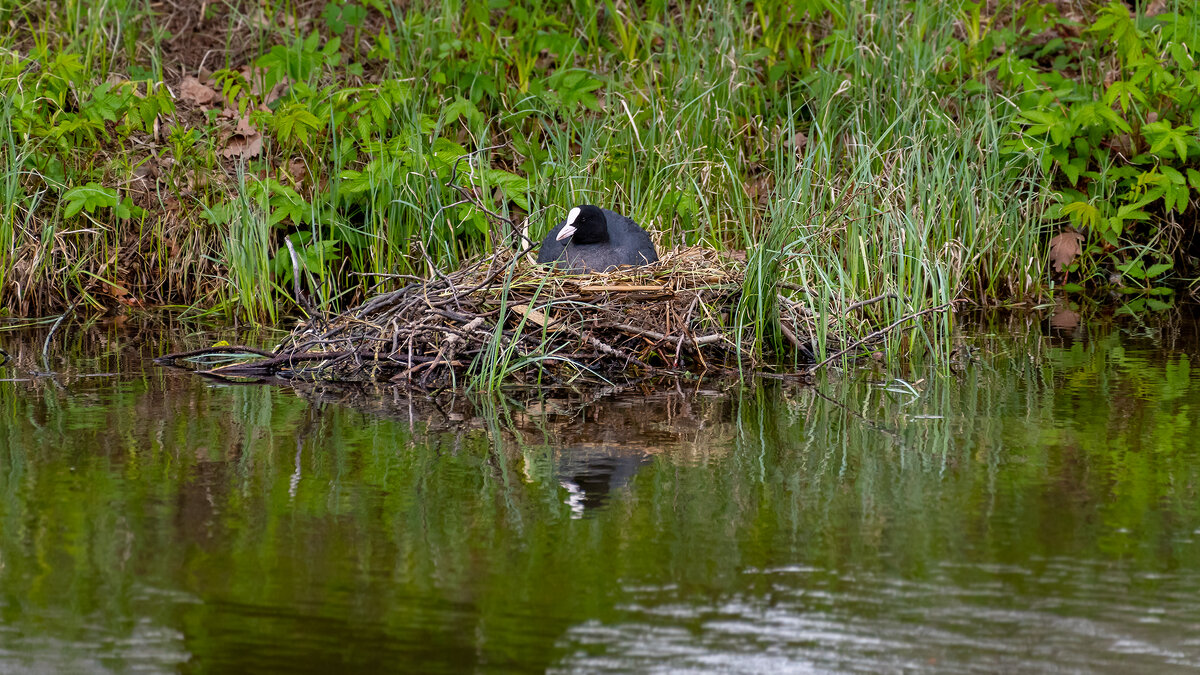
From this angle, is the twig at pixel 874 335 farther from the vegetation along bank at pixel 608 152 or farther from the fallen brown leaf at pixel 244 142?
the fallen brown leaf at pixel 244 142

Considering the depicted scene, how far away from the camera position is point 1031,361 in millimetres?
5965

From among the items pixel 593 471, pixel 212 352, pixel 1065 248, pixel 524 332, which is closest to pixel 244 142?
pixel 212 352

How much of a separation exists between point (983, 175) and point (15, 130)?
5.35 meters

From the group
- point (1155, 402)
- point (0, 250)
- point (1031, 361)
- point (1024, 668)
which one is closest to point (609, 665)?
point (1024, 668)

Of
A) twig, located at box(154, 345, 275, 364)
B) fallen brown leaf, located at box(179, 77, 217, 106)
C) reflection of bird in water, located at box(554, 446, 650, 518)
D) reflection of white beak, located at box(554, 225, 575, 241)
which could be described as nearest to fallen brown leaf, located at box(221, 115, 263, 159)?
fallen brown leaf, located at box(179, 77, 217, 106)

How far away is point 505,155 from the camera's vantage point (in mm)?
8500

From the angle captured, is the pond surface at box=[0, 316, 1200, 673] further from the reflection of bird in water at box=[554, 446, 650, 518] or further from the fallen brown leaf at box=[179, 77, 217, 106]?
the fallen brown leaf at box=[179, 77, 217, 106]

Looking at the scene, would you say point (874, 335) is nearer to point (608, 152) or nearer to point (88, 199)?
point (608, 152)

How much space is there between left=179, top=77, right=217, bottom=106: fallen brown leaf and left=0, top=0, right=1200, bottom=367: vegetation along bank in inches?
1.1

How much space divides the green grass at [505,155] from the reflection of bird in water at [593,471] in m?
2.00

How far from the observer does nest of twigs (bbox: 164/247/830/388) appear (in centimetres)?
556

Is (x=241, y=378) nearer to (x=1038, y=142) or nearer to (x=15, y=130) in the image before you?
(x=15, y=130)

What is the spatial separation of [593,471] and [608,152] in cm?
390

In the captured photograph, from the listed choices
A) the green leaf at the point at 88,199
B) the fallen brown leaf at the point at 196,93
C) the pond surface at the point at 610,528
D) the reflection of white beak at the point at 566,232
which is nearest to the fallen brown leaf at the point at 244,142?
the fallen brown leaf at the point at 196,93
